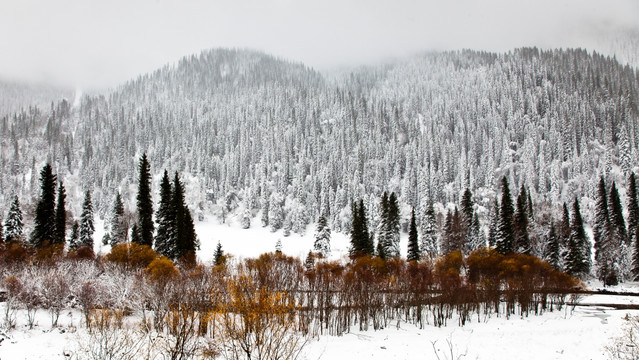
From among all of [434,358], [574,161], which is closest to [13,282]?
[434,358]

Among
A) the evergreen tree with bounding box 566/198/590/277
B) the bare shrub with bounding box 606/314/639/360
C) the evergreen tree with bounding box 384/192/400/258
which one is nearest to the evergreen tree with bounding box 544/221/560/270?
the evergreen tree with bounding box 566/198/590/277

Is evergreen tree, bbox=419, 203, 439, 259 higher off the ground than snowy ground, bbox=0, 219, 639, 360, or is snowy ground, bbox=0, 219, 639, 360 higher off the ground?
evergreen tree, bbox=419, 203, 439, 259

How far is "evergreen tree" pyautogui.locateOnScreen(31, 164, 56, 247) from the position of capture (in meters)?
62.1

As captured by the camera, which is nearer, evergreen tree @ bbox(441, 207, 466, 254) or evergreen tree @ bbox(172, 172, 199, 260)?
evergreen tree @ bbox(172, 172, 199, 260)

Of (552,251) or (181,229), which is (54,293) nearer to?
(181,229)

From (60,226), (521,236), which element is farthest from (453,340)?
(60,226)

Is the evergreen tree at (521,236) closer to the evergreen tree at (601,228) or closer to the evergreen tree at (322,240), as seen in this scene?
the evergreen tree at (601,228)

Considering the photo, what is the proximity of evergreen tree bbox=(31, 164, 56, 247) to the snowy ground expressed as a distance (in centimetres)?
2809

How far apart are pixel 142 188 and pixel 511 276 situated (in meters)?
57.3

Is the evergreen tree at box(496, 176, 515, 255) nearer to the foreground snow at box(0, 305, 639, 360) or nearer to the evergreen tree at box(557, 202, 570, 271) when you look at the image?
the evergreen tree at box(557, 202, 570, 271)

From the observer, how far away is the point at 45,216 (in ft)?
208

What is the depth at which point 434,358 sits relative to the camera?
33875 millimetres

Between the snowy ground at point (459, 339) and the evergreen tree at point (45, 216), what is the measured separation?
2809 centimetres

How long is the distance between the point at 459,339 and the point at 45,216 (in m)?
60.3
